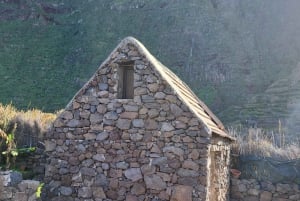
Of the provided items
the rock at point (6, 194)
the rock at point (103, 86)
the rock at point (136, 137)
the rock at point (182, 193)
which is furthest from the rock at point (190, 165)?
the rock at point (6, 194)

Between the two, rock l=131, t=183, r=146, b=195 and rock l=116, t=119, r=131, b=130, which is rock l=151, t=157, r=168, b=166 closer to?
rock l=131, t=183, r=146, b=195

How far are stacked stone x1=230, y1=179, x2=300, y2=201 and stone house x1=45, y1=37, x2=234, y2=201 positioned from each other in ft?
5.73

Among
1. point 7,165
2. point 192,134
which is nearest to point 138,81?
point 192,134

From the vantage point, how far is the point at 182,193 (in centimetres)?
662

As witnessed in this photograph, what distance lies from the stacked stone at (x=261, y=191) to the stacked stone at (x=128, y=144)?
3.20 m

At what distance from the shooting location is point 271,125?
53.7ft

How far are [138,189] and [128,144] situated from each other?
2.72 ft

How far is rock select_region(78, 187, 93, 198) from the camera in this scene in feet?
23.7

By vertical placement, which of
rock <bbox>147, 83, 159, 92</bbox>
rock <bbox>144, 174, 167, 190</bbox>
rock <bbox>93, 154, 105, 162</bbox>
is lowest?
rock <bbox>144, 174, 167, 190</bbox>

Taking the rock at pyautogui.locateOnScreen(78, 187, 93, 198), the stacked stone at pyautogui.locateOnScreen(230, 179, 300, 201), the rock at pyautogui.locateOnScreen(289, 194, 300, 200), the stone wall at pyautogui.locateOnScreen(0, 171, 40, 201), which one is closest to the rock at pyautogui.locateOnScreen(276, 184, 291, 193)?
the stacked stone at pyautogui.locateOnScreen(230, 179, 300, 201)

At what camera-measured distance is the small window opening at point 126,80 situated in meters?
7.43

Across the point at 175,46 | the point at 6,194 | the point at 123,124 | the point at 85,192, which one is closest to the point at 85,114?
the point at 123,124

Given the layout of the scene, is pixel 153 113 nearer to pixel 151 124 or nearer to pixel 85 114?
pixel 151 124

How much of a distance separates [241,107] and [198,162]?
13.0 meters
